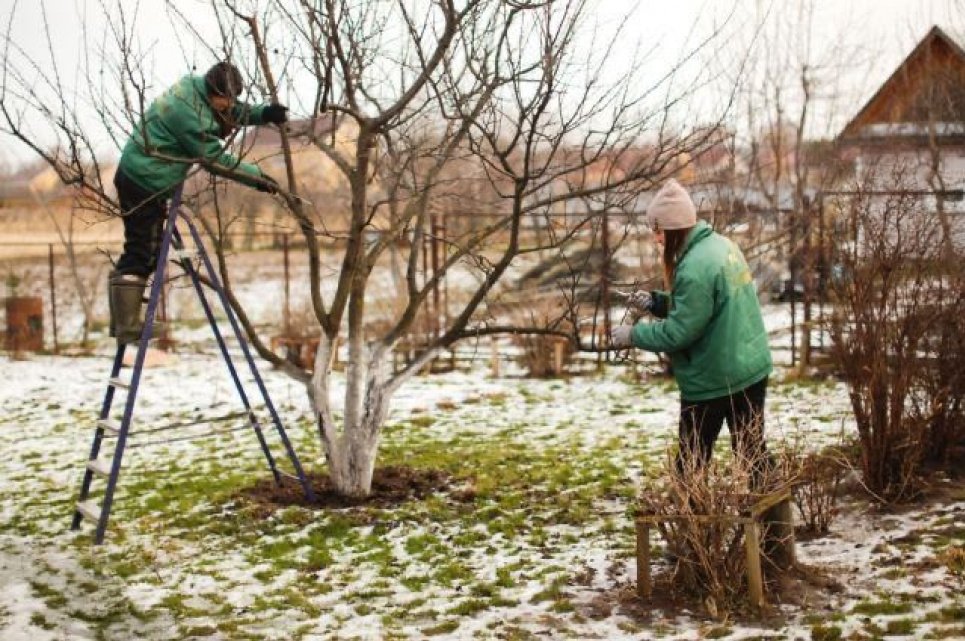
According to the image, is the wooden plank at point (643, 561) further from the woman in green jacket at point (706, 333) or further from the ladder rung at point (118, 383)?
the ladder rung at point (118, 383)

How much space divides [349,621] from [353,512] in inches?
71.8

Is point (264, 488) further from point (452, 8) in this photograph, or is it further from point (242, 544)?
point (452, 8)

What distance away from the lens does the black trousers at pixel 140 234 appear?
21.7 feet

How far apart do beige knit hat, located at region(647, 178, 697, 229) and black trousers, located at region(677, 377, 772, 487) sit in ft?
2.61

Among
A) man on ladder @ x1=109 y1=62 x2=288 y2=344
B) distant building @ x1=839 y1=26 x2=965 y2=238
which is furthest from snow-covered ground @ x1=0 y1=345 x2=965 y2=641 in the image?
distant building @ x1=839 y1=26 x2=965 y2=238

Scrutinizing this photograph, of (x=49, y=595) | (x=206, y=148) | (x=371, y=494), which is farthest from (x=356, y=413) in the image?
(x=49, y=595)

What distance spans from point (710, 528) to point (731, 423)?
57cm

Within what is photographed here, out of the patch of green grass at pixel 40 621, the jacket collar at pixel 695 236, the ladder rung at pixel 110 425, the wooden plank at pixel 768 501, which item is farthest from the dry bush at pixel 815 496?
the ladder rung at pixel 110 425

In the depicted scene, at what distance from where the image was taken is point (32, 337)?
16672mm

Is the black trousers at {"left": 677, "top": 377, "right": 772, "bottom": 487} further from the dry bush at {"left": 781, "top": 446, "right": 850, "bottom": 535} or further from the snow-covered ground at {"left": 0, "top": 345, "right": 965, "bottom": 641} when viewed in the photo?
the snow-covered ground at {"left": 0, "top": 345, "right": 965, "bottom": 641}

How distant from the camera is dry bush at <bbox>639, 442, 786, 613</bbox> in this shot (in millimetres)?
4645

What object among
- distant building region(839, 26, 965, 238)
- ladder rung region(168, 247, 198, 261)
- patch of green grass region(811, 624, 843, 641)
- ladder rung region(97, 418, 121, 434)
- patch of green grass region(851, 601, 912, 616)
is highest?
distant building region(839, 26, 965, 238)

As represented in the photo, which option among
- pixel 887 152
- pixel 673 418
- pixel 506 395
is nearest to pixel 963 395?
pixel 673 418

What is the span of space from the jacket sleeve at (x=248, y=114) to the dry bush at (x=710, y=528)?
295 cm
